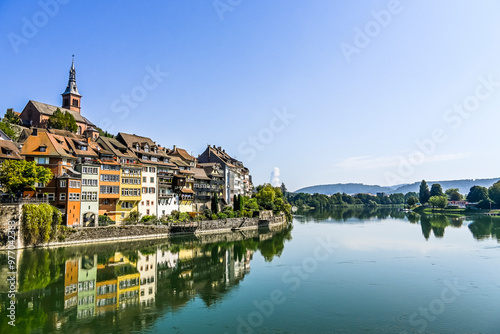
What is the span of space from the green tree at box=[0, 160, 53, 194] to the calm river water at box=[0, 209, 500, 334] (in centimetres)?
836

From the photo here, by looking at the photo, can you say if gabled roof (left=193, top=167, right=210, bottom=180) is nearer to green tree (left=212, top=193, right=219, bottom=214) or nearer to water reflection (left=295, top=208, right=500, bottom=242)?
green tree (left=212, top=193, right=219, bottom=214)

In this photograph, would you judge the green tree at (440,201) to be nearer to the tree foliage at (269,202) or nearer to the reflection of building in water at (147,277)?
the tree foliage at (269,202)

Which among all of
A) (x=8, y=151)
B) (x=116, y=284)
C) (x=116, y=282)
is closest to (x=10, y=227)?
(x=8, y=151)

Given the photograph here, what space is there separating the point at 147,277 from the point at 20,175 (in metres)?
21.2

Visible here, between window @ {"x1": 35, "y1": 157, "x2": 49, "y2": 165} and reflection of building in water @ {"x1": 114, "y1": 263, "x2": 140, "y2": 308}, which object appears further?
window @ {"x1": 35, "y1": 157, "x2": 49, "y2": 165}

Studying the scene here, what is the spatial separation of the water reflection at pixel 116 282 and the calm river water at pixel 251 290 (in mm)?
84

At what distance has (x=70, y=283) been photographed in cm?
2953

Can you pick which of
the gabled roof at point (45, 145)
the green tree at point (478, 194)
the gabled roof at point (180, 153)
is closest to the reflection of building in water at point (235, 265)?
the gabled roof at point (45, 145)

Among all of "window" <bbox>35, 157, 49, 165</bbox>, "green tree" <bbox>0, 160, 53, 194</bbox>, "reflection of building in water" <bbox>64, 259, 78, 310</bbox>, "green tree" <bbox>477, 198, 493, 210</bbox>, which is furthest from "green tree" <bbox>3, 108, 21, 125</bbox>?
"green tree" <bbox>477, 198, 493, 210</bbox>

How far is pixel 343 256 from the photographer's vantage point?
43.7 m

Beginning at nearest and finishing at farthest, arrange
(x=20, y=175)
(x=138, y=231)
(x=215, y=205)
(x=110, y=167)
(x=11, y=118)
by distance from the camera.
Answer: (x=20, y=175) < (x=138, y=231) < (x=110, y=167) < (x=11, y=118) < (x=215, y=205)

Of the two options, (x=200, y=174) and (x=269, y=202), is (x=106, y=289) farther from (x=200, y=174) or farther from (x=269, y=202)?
(x=269, y=202)

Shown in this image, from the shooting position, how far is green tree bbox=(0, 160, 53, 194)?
41656 mm

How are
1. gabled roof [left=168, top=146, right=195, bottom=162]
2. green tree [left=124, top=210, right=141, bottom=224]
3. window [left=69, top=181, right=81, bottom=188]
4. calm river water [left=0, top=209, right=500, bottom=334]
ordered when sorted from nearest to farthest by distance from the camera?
calm river water [left=0, top=209, right=500, bottom=334] → window [left=69, top=181, right=81, bottom=188] → green tree [left=124, top=210, right=141, bottom=224] → gabled roof [left=168, top=146, right=195, bottom=162]
